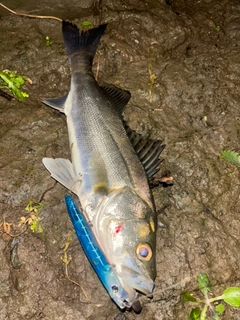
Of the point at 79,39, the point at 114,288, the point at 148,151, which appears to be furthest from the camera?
the point at 79,39

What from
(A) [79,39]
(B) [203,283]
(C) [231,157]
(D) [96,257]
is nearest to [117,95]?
(A) [79,39]

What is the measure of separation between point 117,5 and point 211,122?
2.30m

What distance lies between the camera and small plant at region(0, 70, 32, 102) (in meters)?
4.68

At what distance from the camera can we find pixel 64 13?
17.9ft

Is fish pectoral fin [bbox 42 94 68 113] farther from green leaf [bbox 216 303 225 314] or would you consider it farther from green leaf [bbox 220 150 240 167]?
green leaf [bbox 216 303 225 314]

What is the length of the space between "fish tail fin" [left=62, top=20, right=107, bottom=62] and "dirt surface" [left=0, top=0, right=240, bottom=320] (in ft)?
0.98

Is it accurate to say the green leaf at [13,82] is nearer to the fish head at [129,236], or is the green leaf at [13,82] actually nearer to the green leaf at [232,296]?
the fish head at [129,236]

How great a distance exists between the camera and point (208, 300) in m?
3.98

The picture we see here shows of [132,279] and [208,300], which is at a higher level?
[132,279]

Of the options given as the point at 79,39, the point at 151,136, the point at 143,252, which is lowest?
the point at 143,252

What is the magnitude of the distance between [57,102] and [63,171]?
94cm

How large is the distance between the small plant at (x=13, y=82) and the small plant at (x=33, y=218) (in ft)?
4.72

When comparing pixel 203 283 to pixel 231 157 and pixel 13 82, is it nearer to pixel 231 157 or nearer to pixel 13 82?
pixel 231 157

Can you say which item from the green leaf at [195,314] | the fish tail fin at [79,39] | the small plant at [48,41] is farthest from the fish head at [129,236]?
the small plant at [48,41]
